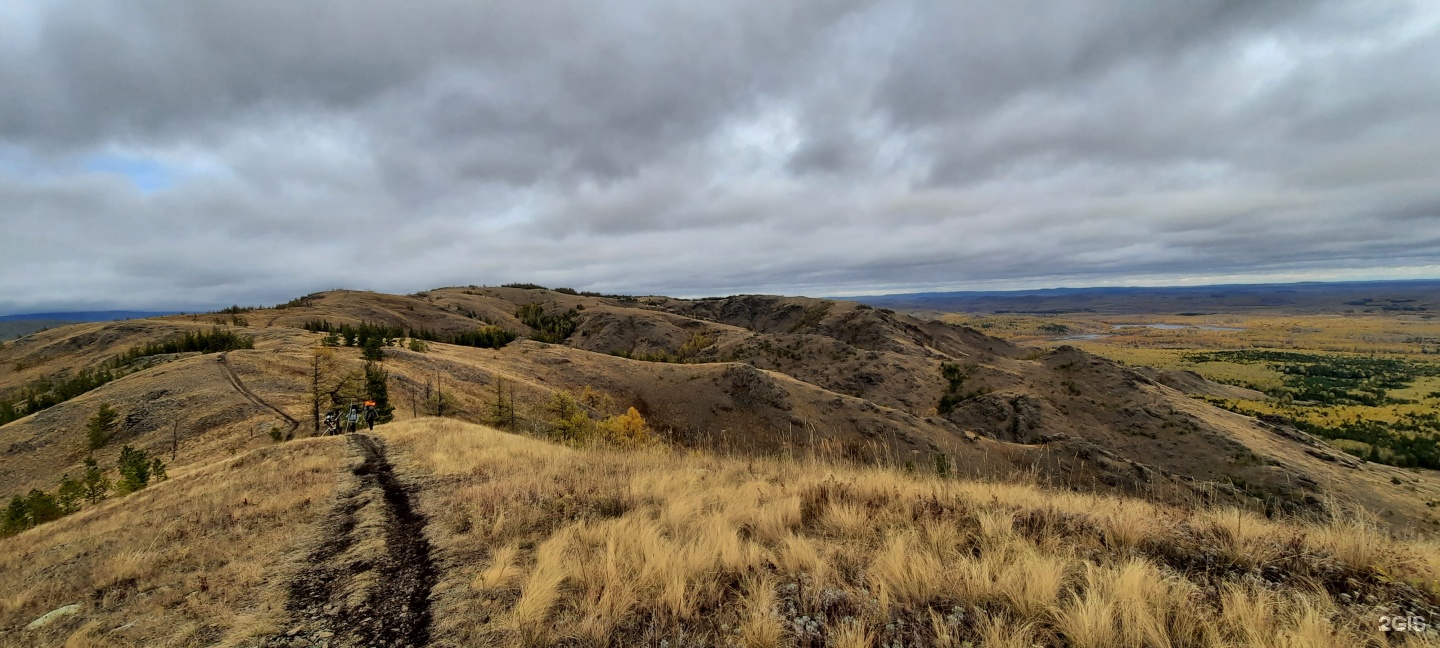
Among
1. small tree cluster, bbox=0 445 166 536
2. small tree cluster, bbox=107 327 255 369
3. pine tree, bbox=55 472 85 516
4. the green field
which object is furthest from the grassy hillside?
the green field

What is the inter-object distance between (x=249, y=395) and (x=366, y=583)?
1126 inches

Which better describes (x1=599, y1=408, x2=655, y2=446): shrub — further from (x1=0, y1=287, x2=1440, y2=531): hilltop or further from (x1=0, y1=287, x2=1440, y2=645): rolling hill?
(x1=0, y1=287, x2=1440, y2=645): rolling hill

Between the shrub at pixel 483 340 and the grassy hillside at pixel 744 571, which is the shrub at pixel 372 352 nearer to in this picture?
the shrub at pixel 483 340

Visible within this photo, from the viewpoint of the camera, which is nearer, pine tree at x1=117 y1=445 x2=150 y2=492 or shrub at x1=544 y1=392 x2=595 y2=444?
pine tree at x1=117 y1=445 x2=150 y2=492

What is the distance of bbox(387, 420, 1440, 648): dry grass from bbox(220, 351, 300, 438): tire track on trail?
2220cm

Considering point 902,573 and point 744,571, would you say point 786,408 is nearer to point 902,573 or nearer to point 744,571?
point 744,571

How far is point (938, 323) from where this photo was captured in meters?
104

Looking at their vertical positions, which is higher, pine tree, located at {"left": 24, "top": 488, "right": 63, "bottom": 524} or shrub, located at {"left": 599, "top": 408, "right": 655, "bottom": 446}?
pine tree, located at {"left": 24, "top": 488, "right": 63, "bottom": 524}

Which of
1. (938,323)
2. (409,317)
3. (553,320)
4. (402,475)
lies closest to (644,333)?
(553,320)

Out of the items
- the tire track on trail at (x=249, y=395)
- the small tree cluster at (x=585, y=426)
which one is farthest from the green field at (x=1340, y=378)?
the tire track on trail at (x=249, y=395)

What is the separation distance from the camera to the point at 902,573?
437cm

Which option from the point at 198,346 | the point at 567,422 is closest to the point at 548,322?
the point at 198,346

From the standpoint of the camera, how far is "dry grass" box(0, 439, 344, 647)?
491 cm

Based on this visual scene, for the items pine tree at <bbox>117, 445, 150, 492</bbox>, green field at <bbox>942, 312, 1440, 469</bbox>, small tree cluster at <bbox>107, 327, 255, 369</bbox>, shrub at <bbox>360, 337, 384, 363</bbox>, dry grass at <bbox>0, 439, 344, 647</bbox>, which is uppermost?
small tree cluster at <bbox>107, 327, 255, 369</bbox>
